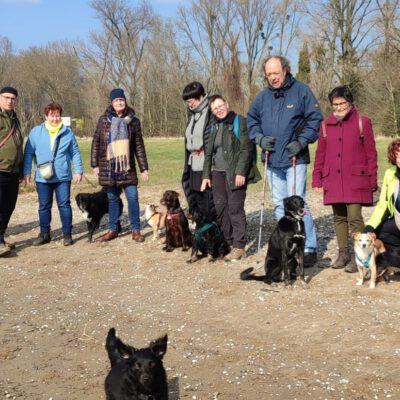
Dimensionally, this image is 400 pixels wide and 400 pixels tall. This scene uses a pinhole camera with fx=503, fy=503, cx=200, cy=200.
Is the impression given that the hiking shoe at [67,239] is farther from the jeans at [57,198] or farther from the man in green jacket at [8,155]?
the man in green jacket at [8,155]

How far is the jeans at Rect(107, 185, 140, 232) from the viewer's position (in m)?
7.50

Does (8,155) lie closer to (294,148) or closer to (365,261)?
(294,148)

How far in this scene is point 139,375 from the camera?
2783 mm

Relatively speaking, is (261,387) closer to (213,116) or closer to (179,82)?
(213,116)

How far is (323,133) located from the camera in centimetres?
569

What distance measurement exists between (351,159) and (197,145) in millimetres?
2019

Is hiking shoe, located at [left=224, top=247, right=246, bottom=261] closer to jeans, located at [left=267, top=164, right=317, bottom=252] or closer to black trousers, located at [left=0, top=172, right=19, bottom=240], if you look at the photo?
jeans, located at [left=267, top=164, right=317, bottom=252]

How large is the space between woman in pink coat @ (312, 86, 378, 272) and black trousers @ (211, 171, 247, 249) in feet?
3.61

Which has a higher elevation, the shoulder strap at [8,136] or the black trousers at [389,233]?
the shoulder strap at [8,136]

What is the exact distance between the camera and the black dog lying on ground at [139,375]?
279 cm

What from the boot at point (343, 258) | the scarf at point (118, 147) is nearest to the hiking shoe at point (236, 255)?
the boot at point (343, 258)

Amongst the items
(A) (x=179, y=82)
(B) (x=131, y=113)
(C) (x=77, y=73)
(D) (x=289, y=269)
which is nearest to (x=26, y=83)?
(C) (x=77, y=73)

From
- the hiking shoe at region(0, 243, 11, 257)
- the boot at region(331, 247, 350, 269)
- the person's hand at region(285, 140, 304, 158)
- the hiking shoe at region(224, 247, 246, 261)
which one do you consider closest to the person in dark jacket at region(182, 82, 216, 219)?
the hiking shoe at region(224, 247, 246, 261)

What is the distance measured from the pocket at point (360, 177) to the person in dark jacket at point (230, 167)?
49.0 inches
